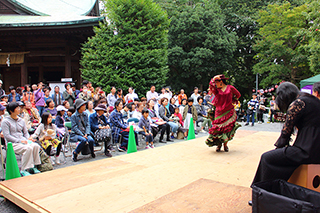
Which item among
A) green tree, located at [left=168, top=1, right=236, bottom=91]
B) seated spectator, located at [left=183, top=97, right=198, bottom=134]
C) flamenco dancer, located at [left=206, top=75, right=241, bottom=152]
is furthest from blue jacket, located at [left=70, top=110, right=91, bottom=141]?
green tree, located at [left=168, top=1, right=236, bottom=91]

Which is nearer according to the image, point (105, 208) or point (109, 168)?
point (105, 208)

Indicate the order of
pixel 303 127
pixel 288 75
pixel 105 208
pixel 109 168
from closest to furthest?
1. pixel 303 127
2. pixel 105 208
3. pixel 109 168
4. pixel 288 75

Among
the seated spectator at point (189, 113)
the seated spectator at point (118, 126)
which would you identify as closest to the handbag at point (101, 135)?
the seated spectator at point (118, 126)

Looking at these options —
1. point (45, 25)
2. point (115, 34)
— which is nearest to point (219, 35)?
point (115, 34)

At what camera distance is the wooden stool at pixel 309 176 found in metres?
2.58

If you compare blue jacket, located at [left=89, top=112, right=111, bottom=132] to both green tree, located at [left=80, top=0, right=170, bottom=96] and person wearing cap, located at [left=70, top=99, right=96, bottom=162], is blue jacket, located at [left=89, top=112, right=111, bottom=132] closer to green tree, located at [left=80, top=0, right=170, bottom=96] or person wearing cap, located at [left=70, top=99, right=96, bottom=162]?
person wearing cap, located at [left=70, top=99, right=96, bottom=162]

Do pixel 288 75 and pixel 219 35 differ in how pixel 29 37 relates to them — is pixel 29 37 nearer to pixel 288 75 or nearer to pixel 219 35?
pixel 219 35

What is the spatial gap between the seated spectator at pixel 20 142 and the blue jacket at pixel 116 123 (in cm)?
250

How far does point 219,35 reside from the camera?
67.1 feet

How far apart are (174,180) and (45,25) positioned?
37.6 feet

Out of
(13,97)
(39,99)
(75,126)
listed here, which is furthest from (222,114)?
(13,97)

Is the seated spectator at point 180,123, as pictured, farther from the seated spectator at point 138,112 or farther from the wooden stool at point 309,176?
the wooden stool at point 309,176

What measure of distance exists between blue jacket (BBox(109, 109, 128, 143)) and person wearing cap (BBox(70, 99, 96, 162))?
93cm

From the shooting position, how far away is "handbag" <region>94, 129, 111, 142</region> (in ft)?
21.2
